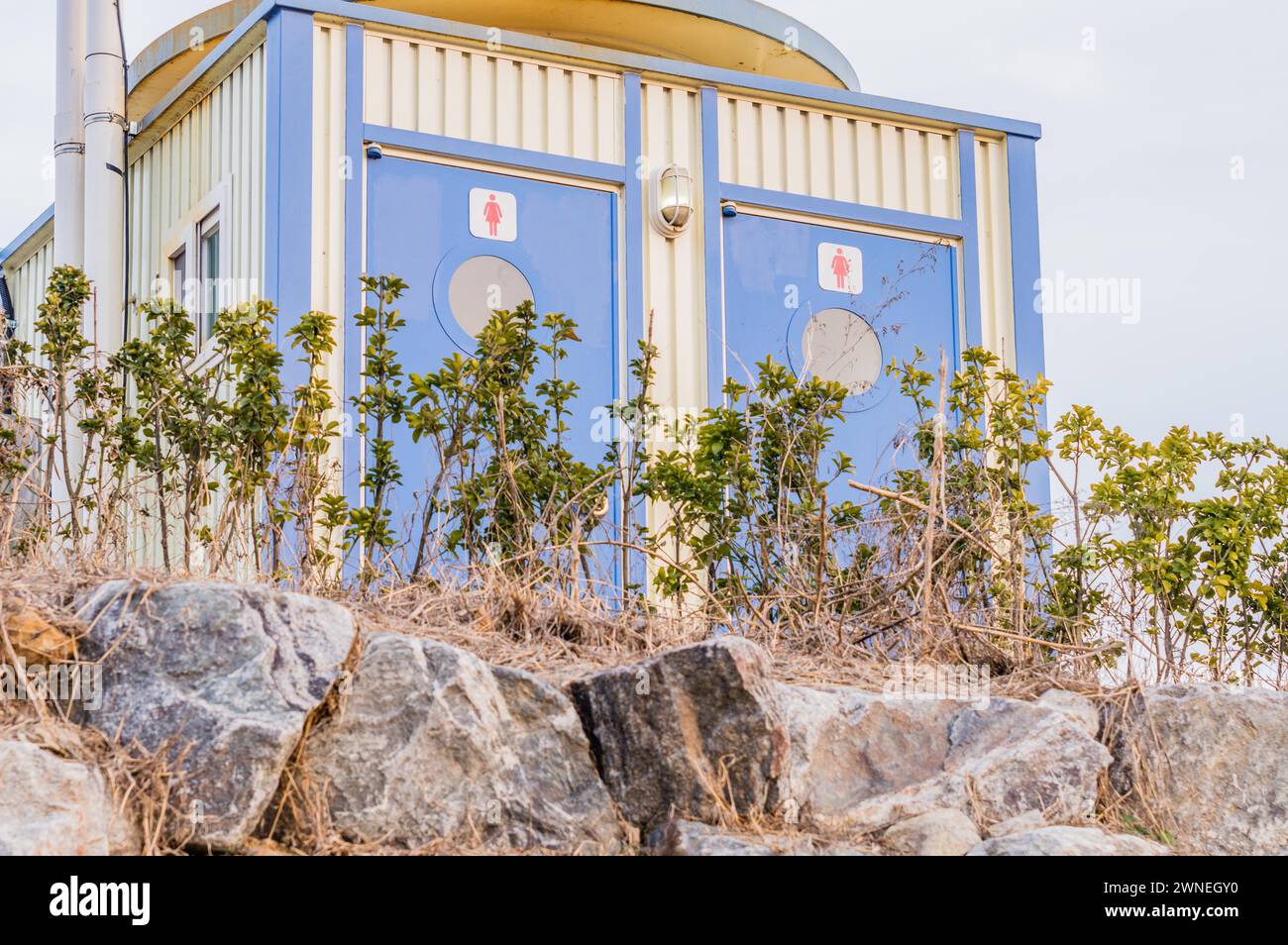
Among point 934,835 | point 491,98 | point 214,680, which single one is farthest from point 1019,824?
point 491,98

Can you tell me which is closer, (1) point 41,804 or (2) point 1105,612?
(1) point 41,804

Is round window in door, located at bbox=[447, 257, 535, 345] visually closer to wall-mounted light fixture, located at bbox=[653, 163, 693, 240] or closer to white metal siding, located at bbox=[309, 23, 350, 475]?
white metal siding, located at bbox=[309, 23, 350, 475]

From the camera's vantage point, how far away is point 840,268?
10.3 meters

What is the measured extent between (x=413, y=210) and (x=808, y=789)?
4.90 metres

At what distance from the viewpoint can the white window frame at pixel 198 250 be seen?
9414mm

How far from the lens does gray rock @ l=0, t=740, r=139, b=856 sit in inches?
166

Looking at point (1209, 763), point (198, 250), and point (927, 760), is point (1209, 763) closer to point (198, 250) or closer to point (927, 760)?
point (927, 760)

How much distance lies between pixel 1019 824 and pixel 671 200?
529 cm

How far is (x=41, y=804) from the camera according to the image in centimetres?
433

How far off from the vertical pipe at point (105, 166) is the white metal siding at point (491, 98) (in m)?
1.82
